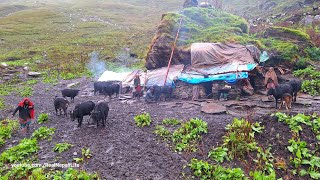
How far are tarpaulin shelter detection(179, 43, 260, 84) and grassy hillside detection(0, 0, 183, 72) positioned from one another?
1885cm

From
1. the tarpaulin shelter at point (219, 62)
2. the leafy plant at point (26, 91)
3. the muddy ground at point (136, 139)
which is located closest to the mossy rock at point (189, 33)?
the tarpaulin shelter at point (219, 62)

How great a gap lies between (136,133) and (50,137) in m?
3.92

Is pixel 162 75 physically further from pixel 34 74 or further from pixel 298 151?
pixel 34 74

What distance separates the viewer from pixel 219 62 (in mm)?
19328

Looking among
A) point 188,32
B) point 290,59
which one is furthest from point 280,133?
point 188,32

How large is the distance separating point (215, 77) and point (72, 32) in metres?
52.9

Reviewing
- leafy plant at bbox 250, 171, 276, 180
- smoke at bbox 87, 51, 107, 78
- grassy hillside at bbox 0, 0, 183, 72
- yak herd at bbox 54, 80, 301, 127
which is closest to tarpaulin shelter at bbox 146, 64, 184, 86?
yak herd at bbox 54, 80, 301, 127

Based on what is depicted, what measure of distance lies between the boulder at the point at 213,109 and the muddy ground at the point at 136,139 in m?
0.28

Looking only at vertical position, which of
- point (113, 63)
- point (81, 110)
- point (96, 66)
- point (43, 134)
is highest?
point (81, 110)

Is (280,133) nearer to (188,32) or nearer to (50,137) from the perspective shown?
(50,137)

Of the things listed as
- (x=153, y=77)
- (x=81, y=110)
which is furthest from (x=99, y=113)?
(x=153, y=77)

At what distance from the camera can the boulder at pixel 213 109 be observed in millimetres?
13977

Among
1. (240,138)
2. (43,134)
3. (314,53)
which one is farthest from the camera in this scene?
(314,53)

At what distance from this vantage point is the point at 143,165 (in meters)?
9.39
